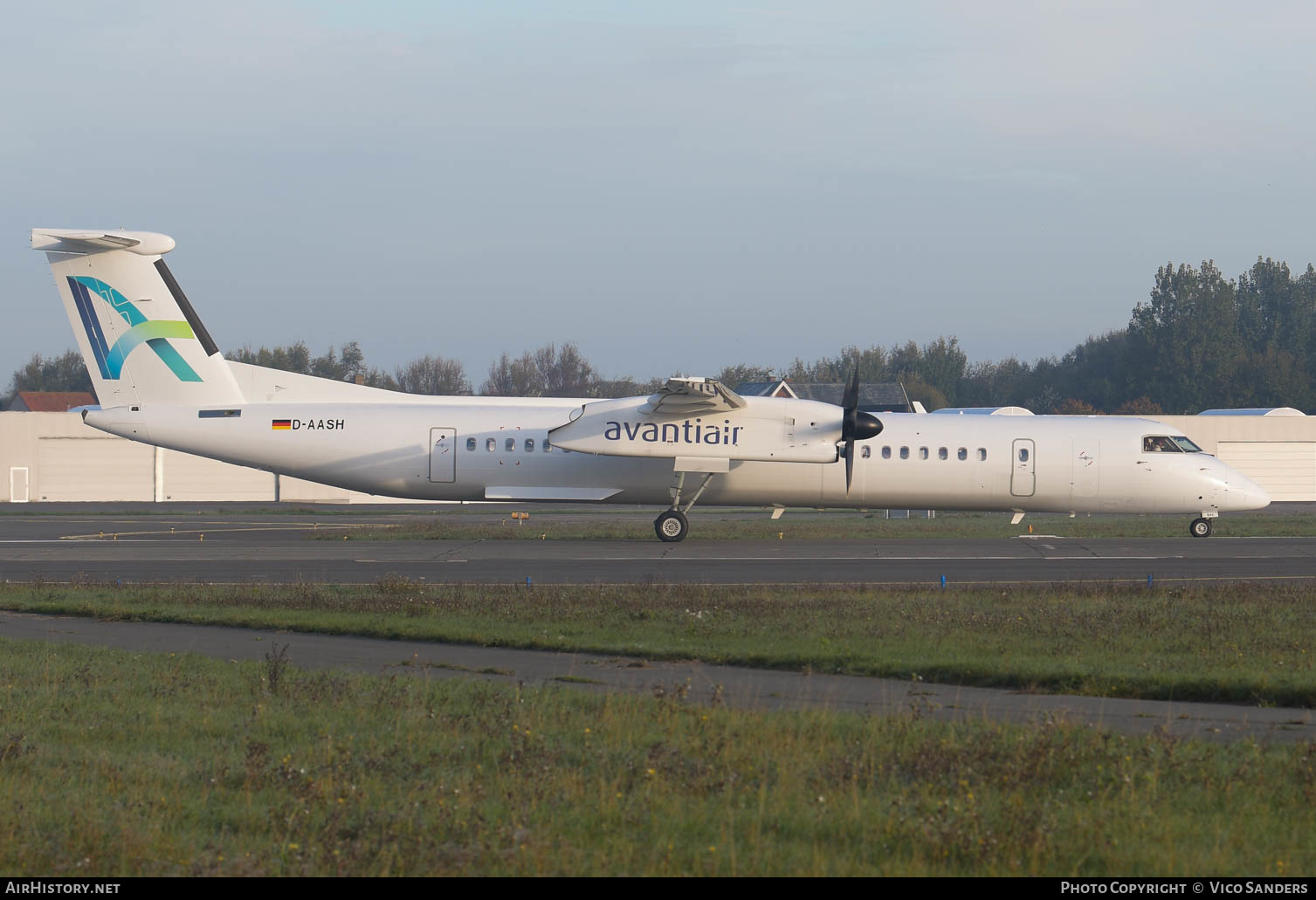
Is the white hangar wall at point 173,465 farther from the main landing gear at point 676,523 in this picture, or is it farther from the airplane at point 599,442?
the main landing gear at point 676,523

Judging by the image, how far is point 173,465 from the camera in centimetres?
5366

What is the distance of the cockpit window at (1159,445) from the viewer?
28.8 m

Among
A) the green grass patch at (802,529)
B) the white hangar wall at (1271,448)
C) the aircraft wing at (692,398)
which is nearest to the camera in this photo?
the aircraft wing at (692,398)

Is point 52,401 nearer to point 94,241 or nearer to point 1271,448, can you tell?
point 94,241

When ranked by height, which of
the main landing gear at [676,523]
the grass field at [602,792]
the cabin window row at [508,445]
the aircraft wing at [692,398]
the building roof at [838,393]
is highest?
the building roof at [838,393]

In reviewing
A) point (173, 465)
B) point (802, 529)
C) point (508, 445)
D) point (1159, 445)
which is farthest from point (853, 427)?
point (173, 465)

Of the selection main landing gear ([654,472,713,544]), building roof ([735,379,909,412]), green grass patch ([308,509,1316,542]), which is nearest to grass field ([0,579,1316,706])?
main landing gear ([654,472,713,544])

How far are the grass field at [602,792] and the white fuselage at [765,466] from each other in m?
18.0

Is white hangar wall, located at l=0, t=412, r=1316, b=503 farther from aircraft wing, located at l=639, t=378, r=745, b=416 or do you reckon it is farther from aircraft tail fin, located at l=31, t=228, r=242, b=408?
aircraft wing, located at l=639, t=378, r=745, b=416

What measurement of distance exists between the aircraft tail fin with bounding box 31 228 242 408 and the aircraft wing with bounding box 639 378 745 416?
11.1 metres

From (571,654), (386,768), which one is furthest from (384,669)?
(386,768)

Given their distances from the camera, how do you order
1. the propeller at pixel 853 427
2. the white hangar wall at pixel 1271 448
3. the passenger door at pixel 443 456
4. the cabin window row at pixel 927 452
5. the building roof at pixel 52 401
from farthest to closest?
the building roof at pixel 52 401 → the white hangar wall at pixel 1271 448 → the cabin window row at pixel 927 452 → the passenger door at pixel 443 456 → the propeller at pixel 853 427

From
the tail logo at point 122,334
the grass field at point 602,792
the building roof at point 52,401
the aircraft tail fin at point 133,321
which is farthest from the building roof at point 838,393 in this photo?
the grass field at point 602,792

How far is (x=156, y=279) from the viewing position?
27172 mm
